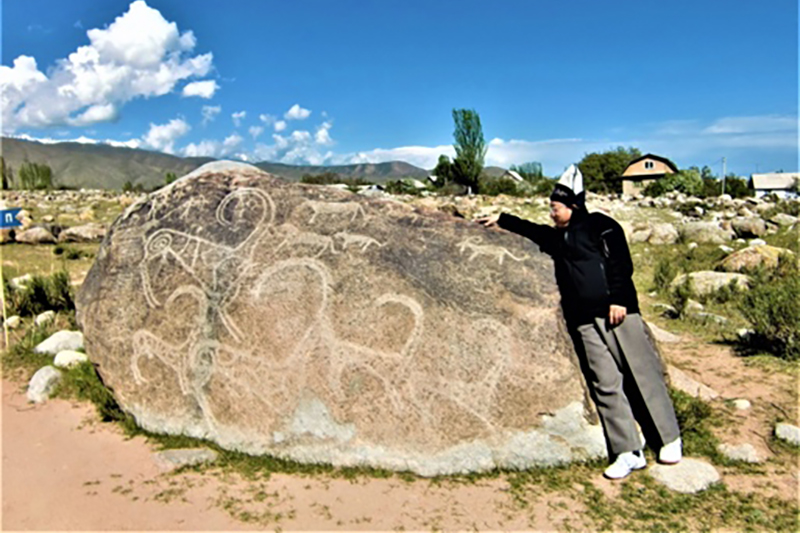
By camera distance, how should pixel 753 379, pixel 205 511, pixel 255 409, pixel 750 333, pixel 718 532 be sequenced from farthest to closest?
pixel 750 333, pixel 753 379, pixel 255 409, pixel 205 511, pixel 718 532

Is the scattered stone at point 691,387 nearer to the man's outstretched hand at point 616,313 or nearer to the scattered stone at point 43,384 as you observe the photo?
the man's outstretched hand at point 616,313

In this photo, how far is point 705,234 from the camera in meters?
16.4

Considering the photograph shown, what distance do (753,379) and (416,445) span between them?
400 centimetres

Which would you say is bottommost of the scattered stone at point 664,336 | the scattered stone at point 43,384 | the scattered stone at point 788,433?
the scattered stone at point 788,433

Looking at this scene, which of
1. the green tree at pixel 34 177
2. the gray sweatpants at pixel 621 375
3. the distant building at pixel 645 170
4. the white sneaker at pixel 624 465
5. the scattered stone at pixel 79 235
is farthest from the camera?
the green tree at pixel 34 177

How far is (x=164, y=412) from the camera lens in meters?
5.41

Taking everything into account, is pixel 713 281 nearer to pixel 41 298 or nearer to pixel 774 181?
pixel 41 298

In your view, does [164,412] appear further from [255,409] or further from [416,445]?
[416,445]

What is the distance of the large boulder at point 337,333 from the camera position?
4.75m

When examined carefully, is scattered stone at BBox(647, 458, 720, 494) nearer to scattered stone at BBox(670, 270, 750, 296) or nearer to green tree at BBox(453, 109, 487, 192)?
scattered stone at BBox(670, 270, 750, 296)

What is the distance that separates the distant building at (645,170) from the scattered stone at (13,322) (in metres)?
52.1

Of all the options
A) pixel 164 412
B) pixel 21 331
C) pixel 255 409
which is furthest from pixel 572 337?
pixel 21 331

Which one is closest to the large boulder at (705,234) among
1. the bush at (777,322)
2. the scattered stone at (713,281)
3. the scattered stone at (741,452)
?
the scattered stone at (713,281)

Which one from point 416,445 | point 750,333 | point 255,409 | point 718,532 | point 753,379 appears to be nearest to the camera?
point 718,532
